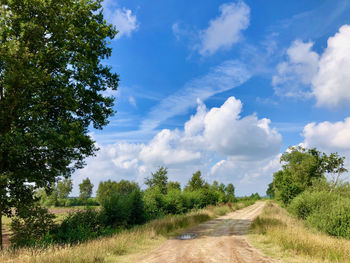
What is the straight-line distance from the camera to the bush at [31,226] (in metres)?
13.4

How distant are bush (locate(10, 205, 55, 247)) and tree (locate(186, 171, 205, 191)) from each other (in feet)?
103

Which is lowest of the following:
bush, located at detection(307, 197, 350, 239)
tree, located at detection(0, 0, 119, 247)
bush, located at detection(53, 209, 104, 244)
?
bush, located at detection(307, 197, 350, 239)

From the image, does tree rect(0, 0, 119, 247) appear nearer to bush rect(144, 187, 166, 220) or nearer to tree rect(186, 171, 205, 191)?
bush rect(144, 187, 166, 220)

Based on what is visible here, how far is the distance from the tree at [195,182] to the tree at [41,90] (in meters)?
30.3

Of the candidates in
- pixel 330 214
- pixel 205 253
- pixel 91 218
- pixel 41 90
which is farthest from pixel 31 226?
pixel 330 214

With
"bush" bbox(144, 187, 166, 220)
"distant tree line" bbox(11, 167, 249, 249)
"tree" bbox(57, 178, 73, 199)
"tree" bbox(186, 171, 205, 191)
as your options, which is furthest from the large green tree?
"tree" bbox(57, 178, 73, 199)

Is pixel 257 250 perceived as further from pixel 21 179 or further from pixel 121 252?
pixel 21 179

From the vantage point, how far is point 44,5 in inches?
531

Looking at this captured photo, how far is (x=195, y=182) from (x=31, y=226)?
33.0 metres

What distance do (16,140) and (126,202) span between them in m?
11.0

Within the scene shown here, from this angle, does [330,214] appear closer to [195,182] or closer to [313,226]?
[313,226]

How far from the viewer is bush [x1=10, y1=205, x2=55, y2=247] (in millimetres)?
13445

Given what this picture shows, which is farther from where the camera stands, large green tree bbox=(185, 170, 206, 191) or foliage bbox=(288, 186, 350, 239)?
large green tree bbox=(185, 170, 206, 191)

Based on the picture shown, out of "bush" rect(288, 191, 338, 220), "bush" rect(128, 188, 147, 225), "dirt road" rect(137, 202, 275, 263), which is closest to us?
"dirt road" rect(137, 202, 275, 263)
